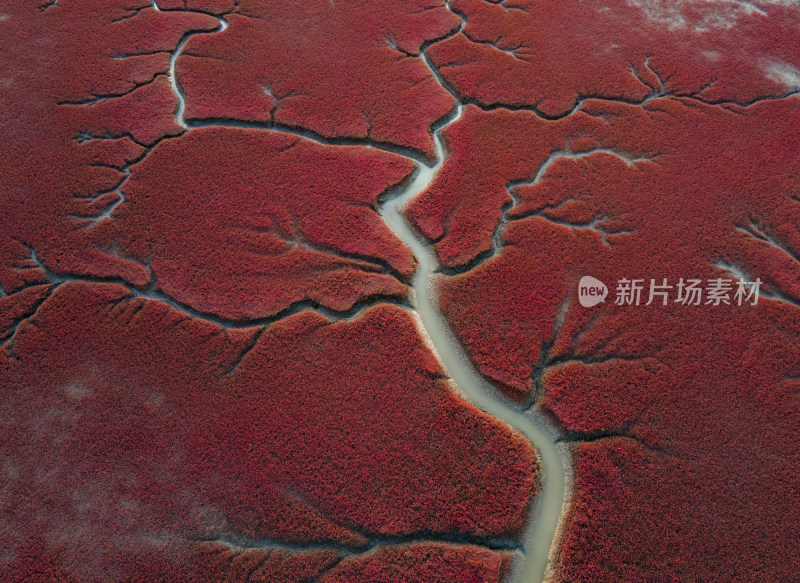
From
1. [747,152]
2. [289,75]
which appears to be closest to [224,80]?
[289,75]

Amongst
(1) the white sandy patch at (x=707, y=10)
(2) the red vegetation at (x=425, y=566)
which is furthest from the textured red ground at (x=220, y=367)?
(1) the white sandy patch at (x=707, y=10)

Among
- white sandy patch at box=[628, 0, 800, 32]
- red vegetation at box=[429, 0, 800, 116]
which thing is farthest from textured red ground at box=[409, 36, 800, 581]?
white sandy patch at box=[628, 0, 800, 32]

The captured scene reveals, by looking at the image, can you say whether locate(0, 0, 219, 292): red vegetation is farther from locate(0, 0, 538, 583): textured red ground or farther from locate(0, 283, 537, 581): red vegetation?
locate(0, 283, 537, 581): red vegetation

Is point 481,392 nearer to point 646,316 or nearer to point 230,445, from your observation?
point 646,316

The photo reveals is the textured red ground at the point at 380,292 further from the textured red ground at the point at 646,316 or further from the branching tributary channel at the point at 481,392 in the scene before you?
the branching tributary channel at the point at 481,392

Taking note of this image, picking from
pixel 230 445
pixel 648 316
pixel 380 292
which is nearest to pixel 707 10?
pixel 648 316
